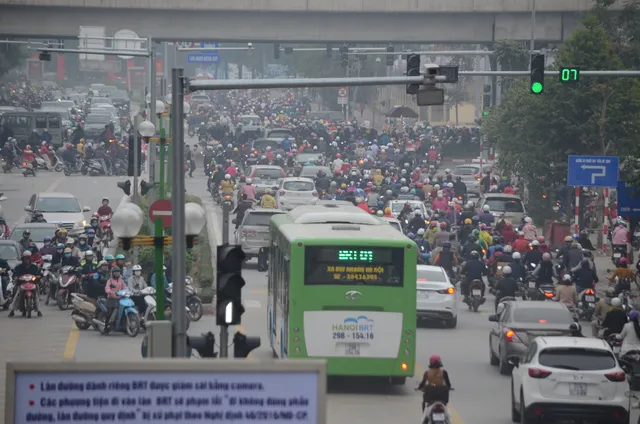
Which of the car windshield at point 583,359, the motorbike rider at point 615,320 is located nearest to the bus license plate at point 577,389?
the car windshield at point 583,359

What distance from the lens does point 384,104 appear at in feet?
368

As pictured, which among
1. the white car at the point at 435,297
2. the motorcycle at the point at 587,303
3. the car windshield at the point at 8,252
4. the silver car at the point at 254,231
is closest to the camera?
the white car at the point at 435,297

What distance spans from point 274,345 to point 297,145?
48.9 metres

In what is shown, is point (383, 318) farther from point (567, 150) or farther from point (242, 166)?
point (242, 166)

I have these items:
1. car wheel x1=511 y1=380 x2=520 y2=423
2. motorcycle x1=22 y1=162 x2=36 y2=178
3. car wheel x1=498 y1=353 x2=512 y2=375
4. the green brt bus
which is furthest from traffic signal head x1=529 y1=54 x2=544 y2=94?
motorcycle x1=22 y1=162 x2=36 y2=178

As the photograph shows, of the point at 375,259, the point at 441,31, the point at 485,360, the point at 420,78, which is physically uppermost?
the point at 441,31

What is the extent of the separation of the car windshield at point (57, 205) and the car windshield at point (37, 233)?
16.0 ft

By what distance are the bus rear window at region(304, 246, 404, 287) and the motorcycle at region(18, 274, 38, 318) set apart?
Answer: 11249 millimetres

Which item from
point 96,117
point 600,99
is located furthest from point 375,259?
point 96,117

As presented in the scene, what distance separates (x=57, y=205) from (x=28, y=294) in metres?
13.0

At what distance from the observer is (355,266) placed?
21250 millimetres

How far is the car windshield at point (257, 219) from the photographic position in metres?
39.4

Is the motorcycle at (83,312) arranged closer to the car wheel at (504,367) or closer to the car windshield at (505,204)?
the car wheel at (504,367)

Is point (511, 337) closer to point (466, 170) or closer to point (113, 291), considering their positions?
point (113, 291)
